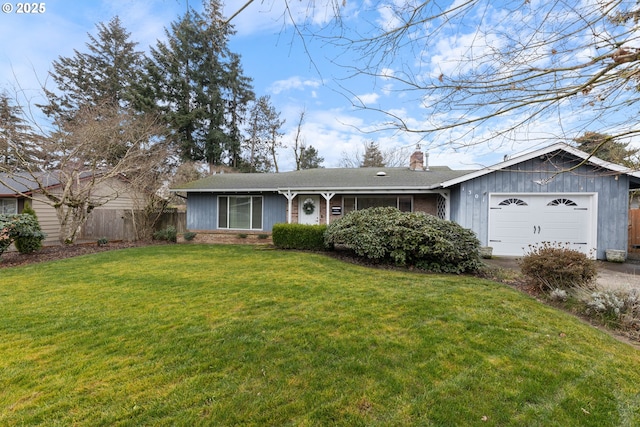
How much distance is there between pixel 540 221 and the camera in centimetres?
873

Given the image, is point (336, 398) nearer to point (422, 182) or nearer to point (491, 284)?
point (491, 284)

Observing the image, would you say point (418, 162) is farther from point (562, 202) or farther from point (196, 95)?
point (196, 95)

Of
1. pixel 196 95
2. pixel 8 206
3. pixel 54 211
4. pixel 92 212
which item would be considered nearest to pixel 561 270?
pixel 92 212

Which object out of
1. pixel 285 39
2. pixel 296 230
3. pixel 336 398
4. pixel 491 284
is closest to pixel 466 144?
pixel 285 39

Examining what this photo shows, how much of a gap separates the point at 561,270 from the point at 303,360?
4.99m

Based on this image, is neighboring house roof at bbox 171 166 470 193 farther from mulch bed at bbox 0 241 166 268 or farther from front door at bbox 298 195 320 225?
mulch bed at bbox 0 241 166 268

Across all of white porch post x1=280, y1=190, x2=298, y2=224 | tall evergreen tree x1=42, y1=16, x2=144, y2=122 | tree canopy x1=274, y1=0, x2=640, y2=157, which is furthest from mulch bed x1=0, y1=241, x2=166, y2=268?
Result: tall evergreen tree x1=42, y1=16, x2=144, y2=122

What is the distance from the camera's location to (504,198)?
895 cm

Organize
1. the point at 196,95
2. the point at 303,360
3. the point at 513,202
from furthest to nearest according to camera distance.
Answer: the point at 196,95
the point at 513,202
the point at 303,360

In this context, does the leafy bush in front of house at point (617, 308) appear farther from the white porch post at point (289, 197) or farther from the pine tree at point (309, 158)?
the pine tree at point (309, 158)

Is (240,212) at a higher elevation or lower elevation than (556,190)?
lower

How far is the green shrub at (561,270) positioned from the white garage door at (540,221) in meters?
3.99

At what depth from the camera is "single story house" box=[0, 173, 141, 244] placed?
12.6 metres

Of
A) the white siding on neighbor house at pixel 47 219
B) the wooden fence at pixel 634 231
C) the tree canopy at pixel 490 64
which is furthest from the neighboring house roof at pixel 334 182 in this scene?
the tree canopy at pixel 490 64
